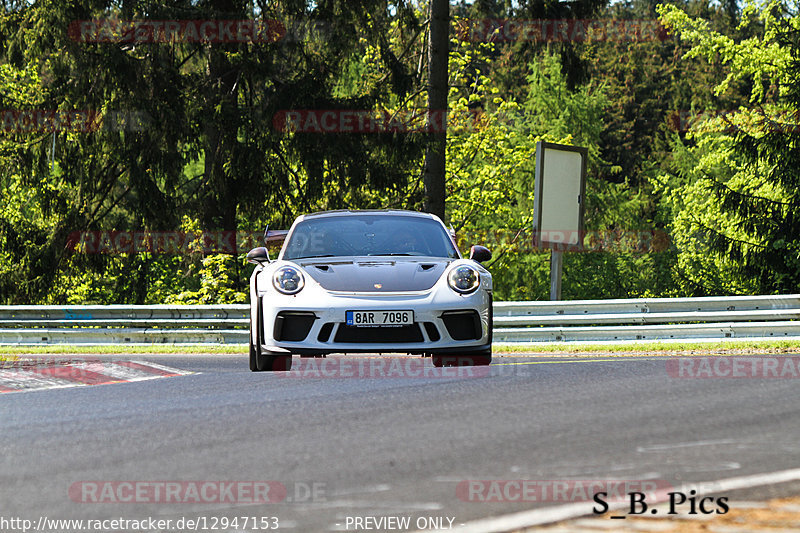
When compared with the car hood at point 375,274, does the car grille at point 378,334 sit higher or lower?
lower

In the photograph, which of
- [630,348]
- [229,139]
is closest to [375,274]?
[630,348]

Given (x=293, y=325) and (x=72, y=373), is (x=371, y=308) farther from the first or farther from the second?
(x=72, y=373)

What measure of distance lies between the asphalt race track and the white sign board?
323 centimetres

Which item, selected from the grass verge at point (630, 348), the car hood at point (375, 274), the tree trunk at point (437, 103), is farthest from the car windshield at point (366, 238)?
the tree trunk at point (437, 103)

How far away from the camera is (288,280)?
8.66 m

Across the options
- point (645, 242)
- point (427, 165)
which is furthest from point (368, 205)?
point (645, 242)

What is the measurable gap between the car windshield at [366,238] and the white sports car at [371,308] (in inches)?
7.5

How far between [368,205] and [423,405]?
15699mm

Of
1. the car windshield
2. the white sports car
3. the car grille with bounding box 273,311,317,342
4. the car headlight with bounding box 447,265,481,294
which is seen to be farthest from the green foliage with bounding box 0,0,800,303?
the car headlight with bounding box 447,265,481,294

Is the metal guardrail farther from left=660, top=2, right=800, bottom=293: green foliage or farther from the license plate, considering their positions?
left=660, top=2, right=800, bottom=293: green foliage

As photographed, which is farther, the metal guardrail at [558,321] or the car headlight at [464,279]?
the metal guardrail at [558,321]

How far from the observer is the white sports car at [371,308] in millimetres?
8305

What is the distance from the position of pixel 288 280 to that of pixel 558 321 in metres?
8.97

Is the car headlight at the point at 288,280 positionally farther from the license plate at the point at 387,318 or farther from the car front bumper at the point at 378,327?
the license plate at the point at 387,318
